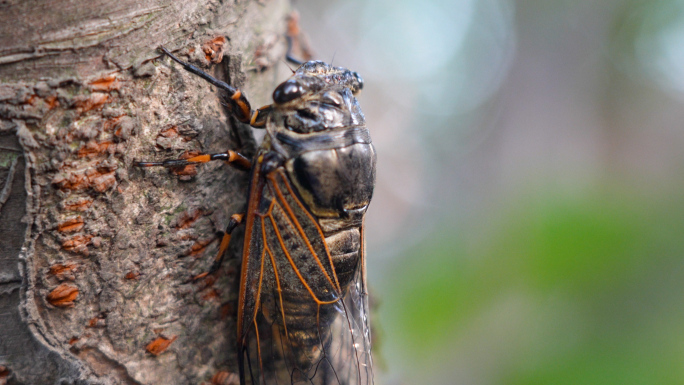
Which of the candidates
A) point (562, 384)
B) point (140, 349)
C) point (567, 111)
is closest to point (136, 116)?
point (140, 349)

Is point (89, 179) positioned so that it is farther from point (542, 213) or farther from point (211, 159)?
point (542, 213)

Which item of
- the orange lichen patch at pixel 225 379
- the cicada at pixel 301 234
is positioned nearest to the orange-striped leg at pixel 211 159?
the cicada at pixel 301 234

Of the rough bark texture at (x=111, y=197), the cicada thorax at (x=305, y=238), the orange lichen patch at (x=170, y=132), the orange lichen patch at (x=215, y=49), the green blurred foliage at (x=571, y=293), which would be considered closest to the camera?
the rough bark texture at (x=111, y=197)

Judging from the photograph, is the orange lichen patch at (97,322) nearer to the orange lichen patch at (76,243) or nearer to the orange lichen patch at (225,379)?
the orange lichen patch at (76,243)

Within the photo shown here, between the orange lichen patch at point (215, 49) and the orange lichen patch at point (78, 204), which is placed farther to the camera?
the orange lichen patch at point (215, 49)

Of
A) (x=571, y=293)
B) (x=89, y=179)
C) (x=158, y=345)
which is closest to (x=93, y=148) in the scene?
(x=89, y=179)

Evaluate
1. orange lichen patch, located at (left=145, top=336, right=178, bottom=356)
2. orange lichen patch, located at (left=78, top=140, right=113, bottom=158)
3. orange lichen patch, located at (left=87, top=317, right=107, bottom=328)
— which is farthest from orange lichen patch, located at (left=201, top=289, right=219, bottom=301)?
orange lichen patch, located at (left=78, top=140, right=113, bottom=158)
